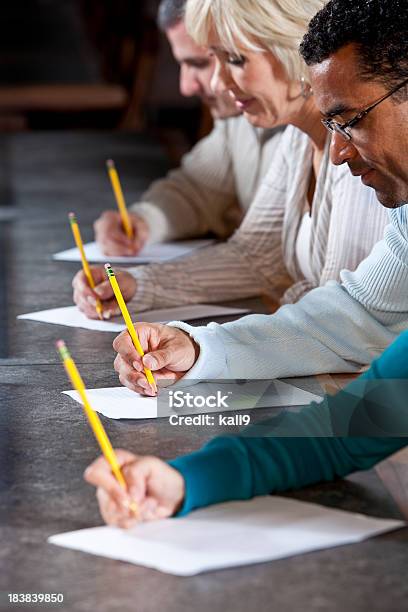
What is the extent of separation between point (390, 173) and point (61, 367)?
68 cm

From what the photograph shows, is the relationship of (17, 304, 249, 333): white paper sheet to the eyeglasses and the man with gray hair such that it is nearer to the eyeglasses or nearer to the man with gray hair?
the man with gray hair

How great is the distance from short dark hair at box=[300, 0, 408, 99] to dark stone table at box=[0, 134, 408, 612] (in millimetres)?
512

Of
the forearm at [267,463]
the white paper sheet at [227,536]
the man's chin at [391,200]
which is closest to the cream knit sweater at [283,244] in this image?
the man's chin at [391,200]

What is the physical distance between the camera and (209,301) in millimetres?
2627

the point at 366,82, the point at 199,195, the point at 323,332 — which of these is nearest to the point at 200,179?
the point at 199,195

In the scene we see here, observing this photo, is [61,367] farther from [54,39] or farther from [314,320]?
[54,39]

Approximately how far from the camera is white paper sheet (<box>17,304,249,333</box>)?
242cm

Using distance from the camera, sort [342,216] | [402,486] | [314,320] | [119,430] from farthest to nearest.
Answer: [342,216], [314,320], [119,430], [402,486]

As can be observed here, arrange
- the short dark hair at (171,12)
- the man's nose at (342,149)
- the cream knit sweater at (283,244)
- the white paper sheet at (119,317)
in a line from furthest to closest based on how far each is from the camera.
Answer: the short dark hair at (171,12) → the white paper sheet at (119,317) → the cream knit sweater at (283,244) → the man's nose at (342,149)

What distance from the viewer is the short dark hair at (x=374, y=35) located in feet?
5.32

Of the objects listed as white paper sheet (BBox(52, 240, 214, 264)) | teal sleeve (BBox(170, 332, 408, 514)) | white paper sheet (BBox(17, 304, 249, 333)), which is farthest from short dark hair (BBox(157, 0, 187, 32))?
teal sleeve (BBox(170, 332, 408, 514))

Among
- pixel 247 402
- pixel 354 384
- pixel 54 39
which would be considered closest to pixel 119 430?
pixel 247 402

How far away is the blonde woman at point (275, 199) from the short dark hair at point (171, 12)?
67 centimetres

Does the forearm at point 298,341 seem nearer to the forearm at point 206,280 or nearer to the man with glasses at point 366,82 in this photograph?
the man with glasses at point 366,82
